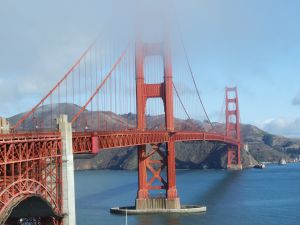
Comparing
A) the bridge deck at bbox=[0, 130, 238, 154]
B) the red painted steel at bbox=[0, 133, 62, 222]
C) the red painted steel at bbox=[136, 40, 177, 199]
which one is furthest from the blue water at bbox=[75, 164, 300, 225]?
the red painted steel at bbox=[0, 133, 62, 222]

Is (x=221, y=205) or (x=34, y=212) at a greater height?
(x=34, y=212)

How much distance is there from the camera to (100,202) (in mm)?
67500

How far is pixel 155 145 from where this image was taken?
191 ft

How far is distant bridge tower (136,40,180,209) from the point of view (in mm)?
56719

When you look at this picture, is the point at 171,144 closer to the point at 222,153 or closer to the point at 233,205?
the point at 233,205

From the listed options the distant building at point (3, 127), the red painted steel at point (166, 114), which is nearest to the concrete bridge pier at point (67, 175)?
the distant building at point (3, 127)

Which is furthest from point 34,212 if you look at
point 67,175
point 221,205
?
point 221,205

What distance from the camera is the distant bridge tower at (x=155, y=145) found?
56.7m

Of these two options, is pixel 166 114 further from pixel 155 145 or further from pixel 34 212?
pixel 34 212

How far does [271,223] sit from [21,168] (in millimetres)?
26477

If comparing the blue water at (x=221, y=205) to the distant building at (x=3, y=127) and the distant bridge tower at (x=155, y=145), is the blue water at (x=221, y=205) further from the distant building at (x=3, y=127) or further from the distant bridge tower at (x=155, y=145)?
the distant building at (x=3, y=127)

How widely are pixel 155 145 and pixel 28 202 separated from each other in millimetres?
27707

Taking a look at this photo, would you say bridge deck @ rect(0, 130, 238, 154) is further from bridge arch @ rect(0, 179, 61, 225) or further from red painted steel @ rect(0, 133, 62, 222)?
bridge arch @ rect(0, 179, 61, 225)

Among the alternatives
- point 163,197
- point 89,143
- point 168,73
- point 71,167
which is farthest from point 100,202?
point 71,167
